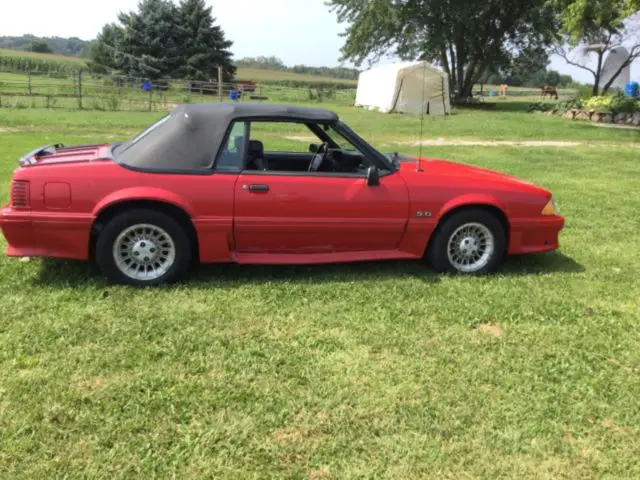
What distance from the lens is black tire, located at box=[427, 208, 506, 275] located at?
467cm

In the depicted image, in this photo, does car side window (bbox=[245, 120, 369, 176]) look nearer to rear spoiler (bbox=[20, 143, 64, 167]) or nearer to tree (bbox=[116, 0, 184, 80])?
rear spoiler (bbox=[20, 143, 64, 167])

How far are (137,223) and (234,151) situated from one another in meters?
0.90

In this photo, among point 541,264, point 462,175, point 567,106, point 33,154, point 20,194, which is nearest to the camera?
point 20,194

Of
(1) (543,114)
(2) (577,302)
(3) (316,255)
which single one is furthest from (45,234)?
(1) (543,114)

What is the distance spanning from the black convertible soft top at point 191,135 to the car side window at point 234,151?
5 centimetres

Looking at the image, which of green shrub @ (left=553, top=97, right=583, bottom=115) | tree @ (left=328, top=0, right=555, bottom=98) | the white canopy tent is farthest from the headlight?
tree @ (left=328, top=0, right=555, bottom=98)

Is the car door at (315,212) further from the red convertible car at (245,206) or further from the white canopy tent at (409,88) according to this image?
the white canopy tent at (409,88)

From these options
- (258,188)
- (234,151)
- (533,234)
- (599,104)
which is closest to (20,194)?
(234,151)

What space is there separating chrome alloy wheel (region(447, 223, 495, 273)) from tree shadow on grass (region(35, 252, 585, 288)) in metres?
0.24

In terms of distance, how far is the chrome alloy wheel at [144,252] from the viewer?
4180 millimetres

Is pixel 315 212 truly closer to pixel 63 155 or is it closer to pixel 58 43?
pixel 63 155

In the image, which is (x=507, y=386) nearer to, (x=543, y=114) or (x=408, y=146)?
(x=408, y=146)

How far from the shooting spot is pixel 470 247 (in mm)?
4781

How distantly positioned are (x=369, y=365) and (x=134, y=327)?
4.98 feet
